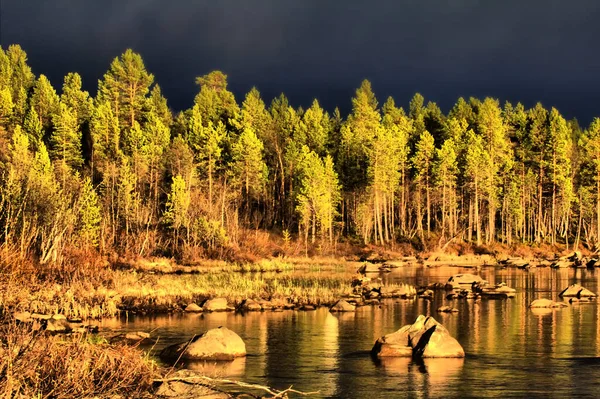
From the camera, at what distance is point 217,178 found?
95812 millimetres

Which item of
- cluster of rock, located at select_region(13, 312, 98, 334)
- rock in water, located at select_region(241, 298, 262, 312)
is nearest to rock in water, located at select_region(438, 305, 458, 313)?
rock in water, located at select_region(241, 298, 262, 312)

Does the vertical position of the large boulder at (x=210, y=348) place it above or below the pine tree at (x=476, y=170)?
below

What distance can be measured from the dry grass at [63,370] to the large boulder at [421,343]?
12058mm

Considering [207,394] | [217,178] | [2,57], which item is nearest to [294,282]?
[207,394]

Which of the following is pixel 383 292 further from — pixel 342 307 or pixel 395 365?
pixel 395 365

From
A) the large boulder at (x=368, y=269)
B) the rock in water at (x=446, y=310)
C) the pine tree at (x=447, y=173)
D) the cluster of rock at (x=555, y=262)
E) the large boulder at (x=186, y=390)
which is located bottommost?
the large boulder at (x=186, y=390)

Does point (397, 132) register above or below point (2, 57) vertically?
below

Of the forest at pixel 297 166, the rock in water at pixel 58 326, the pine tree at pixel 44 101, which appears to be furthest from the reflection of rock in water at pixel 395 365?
the pine tree at pixel 44 101

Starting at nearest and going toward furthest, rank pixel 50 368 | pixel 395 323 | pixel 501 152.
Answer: pixel 50 368
pixel 395 323
pixel 501 152

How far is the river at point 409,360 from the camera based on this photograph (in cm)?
2041

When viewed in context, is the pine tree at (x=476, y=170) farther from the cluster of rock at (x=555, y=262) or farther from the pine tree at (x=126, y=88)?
the pine tree at (x=126, y=88)

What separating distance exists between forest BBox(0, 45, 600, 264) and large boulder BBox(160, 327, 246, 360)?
4881cm

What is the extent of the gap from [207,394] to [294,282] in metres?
37.0

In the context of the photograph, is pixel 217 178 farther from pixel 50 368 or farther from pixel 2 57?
pixel 50 368
